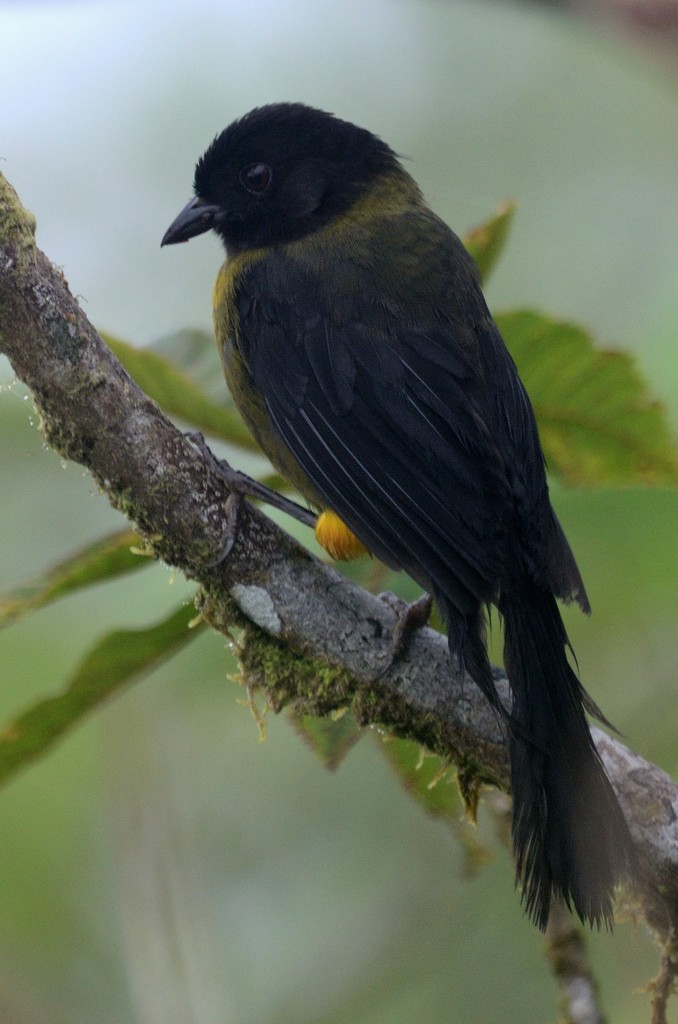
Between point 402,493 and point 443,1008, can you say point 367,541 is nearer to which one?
point 402,493

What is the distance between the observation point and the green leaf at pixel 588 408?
268 cm

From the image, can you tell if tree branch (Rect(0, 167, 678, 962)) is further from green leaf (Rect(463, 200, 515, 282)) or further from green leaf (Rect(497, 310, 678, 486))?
green leaf (Rect(463, 200, 515, 282))

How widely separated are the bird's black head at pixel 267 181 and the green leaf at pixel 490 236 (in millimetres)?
504

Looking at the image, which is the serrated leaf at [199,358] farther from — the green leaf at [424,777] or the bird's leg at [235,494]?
the green leaf at [424,777]

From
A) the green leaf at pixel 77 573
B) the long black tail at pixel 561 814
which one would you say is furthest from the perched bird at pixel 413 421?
the green leaf at pixel 77 573

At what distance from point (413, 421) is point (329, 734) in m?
0.67

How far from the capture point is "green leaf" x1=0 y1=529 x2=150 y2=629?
2281 mm

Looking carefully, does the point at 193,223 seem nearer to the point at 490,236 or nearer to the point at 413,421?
the point at 490,236

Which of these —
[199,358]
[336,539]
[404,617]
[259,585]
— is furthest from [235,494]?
[199,358]

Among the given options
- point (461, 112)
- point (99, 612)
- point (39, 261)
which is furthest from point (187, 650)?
point (461, 112)

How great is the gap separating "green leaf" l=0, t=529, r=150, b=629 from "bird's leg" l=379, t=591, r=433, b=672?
20.1 inches

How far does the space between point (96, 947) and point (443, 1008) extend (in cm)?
126

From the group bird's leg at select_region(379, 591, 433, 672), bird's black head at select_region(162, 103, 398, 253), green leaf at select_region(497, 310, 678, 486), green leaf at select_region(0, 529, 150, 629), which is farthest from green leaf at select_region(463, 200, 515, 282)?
green leaf at select_region(0, 529, 150, 629)

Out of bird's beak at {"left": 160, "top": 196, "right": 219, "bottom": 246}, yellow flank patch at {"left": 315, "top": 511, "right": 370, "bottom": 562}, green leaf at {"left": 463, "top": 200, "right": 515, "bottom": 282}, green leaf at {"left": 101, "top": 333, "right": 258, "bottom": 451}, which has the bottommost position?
yellow flank patch at {"left": 315, "top": 511, "right": 370, "bottom": 562}
